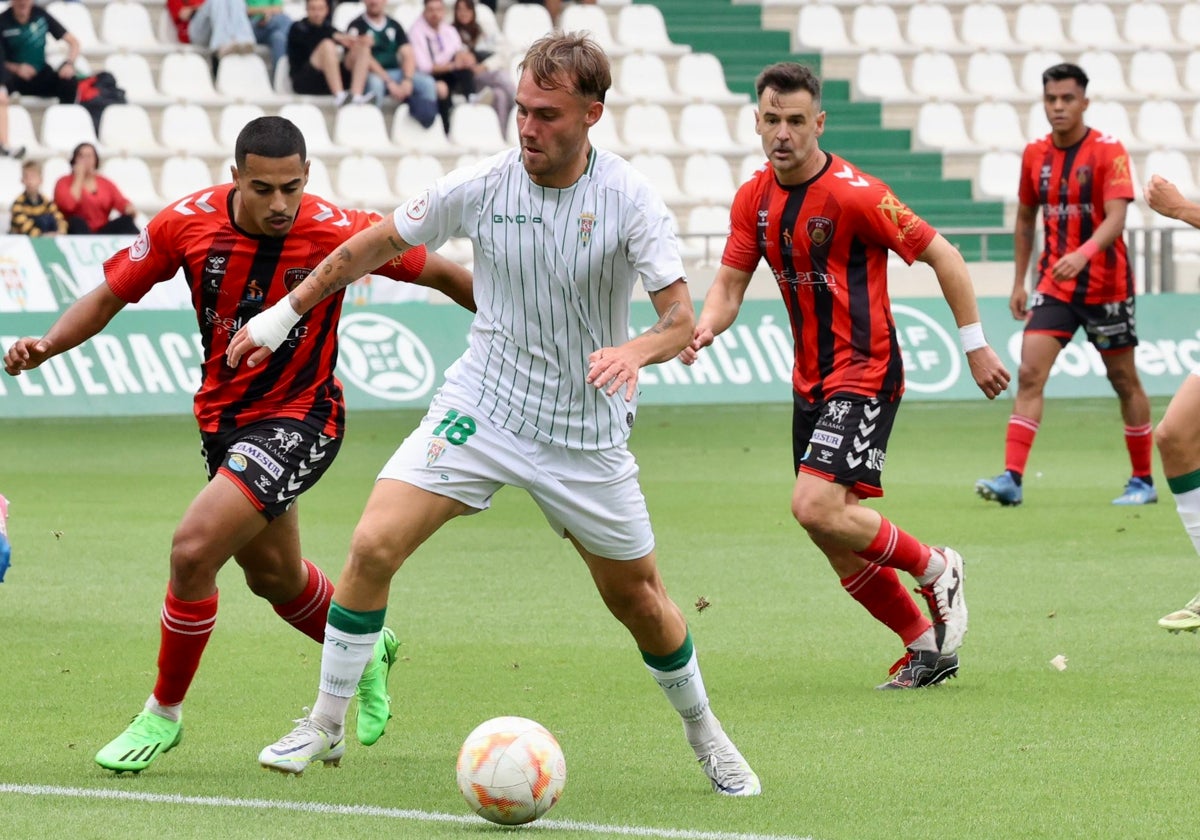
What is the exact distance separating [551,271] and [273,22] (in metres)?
18.2

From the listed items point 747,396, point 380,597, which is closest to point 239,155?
point 380,597

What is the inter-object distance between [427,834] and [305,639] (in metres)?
3.30

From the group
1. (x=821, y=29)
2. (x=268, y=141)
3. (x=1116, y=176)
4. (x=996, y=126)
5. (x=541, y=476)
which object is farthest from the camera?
(x=821, y=29)

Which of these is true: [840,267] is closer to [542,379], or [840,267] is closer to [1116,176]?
[542,379]

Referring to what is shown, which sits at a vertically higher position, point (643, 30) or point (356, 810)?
point (643, 30)

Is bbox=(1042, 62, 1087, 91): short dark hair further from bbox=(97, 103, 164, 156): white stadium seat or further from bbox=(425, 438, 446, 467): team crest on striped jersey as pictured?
bbox=(97, 103, 164, 156): white stadium seat

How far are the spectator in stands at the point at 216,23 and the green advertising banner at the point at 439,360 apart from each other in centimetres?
612

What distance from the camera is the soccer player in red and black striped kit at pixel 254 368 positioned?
596cm

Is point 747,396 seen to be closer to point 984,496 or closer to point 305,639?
point 984,496

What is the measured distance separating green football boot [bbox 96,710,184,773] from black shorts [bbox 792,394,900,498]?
2.67 metres

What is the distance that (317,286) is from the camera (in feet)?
18.5

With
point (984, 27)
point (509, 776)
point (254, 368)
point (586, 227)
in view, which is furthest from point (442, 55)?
point (509, 776)

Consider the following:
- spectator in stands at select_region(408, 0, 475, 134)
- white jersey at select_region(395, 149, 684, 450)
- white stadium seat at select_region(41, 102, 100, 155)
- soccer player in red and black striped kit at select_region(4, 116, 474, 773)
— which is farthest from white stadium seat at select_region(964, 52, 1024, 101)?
white jersey at select_region(395, 149, 684, 450)

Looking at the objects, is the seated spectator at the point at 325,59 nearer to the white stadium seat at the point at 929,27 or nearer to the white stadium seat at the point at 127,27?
the white stadium seat at the point at 127,27
